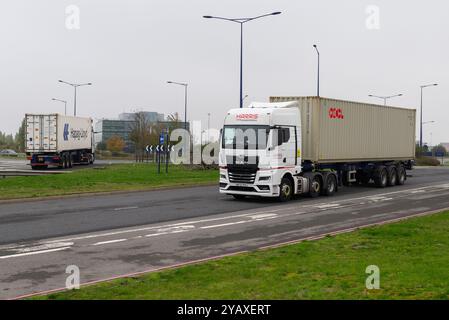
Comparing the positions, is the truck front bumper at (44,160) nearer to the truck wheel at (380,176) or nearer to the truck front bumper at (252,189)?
the truck front bumper at (252,189)

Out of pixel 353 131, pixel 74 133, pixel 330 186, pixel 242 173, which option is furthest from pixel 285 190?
pixel 74 133

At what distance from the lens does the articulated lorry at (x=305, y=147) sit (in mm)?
19766

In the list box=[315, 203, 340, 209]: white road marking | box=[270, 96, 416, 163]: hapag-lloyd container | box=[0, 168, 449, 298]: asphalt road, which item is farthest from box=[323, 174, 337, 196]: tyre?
box=[315, 203, 340, 209]: white road marking

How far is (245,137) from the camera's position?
784 inches

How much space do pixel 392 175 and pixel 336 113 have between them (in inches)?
253

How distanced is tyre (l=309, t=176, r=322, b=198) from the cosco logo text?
2664 mm

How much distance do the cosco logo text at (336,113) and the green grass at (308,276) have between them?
12.1 metres

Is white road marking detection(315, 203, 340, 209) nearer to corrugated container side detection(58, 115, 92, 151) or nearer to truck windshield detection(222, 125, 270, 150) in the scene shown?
truck windshield detection(222, 125, 270, 150)

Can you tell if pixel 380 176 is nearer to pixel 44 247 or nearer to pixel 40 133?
pixel 44 247

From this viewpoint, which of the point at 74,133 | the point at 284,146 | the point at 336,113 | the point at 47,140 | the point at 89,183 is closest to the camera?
the point at 284,146

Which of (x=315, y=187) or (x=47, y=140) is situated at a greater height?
(x=47, y=140)

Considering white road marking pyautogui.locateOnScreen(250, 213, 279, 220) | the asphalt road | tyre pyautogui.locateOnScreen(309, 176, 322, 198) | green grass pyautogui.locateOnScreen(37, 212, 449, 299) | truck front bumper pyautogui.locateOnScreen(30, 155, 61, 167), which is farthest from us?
truck front bumper pyautogui.locateOnScreen(30, 155, 61, 167)

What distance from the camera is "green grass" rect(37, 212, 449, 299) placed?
7.09 metres

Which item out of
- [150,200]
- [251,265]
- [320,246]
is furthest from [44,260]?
[150,200]
